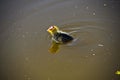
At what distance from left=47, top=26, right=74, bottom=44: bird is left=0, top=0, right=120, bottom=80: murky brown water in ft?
0.20

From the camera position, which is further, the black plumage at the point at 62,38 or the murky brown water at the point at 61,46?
the black plumage at the point at 62,38

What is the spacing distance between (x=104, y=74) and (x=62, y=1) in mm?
1041

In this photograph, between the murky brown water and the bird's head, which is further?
the bird's head

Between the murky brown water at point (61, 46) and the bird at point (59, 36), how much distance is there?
0.06 m

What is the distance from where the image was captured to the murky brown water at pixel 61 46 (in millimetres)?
2402

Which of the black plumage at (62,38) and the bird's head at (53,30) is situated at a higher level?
the bird's head at (53,30)

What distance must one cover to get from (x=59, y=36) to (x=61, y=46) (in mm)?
82

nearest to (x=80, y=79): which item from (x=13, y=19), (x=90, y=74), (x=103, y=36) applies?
(x=90, y=74)

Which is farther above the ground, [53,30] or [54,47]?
[53,30]

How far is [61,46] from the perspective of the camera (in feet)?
8.41

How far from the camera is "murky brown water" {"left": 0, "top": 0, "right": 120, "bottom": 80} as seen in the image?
2.40 metres

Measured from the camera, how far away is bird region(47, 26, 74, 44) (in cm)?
255

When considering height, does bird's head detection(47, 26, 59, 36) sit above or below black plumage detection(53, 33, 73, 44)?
above

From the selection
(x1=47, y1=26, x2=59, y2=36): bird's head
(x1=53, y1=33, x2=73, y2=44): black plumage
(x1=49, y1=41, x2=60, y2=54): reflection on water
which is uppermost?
(x1=47, y1=26, x2=59, y2=36): bird's head
